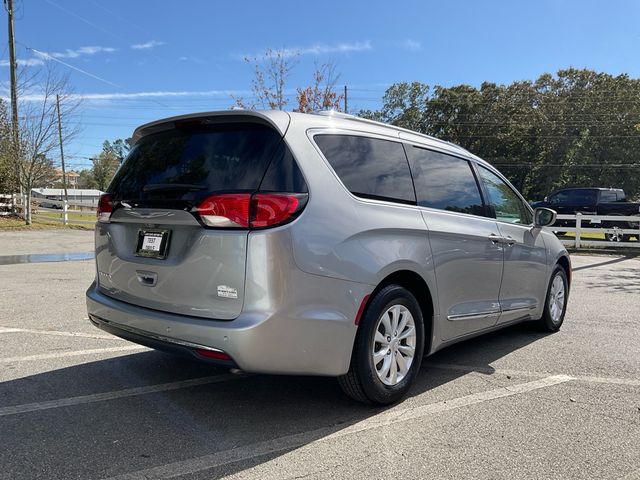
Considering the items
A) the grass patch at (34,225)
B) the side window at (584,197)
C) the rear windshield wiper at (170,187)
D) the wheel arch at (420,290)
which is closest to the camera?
the rear windshield wiper at (170,187)

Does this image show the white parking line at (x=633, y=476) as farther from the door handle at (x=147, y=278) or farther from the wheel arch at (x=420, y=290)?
the door handle at (x=147, y=278)

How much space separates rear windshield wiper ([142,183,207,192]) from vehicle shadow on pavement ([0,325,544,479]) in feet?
4.83

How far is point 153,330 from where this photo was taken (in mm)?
3221

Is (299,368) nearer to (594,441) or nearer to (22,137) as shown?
(594,441)

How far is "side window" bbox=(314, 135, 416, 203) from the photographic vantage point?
339 centimetres

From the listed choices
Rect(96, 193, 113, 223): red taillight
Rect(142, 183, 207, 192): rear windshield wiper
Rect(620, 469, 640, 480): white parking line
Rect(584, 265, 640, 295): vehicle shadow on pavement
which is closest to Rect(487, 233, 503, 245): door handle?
Rect(620, 469, 640, 480): white parking line

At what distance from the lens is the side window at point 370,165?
3387mm

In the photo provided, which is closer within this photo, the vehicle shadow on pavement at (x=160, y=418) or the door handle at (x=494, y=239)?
the vehicle shadow on pavement at (x=160, y=418)

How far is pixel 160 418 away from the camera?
3.33m

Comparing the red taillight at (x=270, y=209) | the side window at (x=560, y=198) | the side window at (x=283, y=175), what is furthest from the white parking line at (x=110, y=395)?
the side window at (x=560, y=198)

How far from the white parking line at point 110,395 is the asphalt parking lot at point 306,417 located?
0.05 feet

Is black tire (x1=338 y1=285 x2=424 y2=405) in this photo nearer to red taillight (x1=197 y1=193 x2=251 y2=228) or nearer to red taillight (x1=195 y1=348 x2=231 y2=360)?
red taillight (x1=195 y1=348 x2=231 y2=360)

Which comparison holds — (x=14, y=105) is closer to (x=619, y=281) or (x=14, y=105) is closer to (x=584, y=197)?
(x=619, y=281)

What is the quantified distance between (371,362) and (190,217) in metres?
1.48
